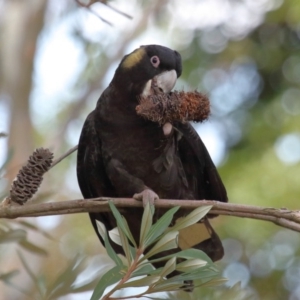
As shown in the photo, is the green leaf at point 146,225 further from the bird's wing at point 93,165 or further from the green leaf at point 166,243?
the bird's wing at point 93,165

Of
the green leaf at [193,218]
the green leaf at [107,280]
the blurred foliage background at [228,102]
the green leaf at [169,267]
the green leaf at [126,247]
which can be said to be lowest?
the green leaf at [107,280]

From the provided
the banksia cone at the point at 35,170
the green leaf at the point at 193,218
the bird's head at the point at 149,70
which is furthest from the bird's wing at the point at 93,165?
the green leaf at the point at 193,218

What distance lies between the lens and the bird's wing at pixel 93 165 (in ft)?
5.71

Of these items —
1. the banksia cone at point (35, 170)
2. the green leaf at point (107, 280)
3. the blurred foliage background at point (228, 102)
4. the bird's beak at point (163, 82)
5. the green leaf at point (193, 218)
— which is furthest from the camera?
the blurred foliage background at point (228, 102)

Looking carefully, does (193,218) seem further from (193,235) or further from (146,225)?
(193,235)

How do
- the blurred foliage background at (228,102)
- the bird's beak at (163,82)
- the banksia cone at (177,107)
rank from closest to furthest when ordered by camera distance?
the banksia cone at (177,107), the bird's beak at (163,82), the blurred foliage background at (228,102)

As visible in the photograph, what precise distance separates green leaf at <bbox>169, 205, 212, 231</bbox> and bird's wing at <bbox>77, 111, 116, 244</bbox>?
2.54 ft

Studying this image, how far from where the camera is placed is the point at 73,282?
1.01 meters

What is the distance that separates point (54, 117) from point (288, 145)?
7.37 ft

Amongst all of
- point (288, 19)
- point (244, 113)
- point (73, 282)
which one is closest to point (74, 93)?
point (244, 113)

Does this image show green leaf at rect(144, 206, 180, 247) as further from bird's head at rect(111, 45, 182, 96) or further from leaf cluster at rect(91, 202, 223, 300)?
bird's head at rect(111, 45, 182, 96)

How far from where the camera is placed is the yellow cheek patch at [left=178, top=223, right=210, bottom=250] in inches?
68.2

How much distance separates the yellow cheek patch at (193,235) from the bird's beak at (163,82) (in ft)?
1.35

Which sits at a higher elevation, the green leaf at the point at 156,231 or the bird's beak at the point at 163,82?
the bird's beak at the point at 163,82
